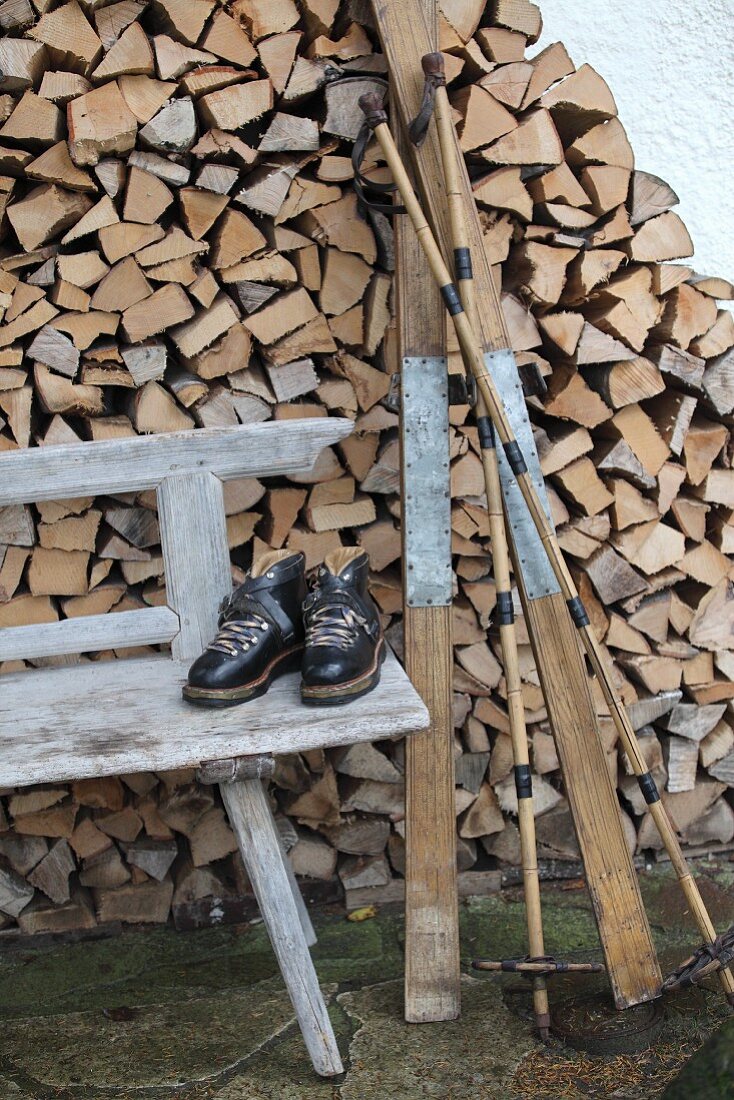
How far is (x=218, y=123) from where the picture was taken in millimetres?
2230

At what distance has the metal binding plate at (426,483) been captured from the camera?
2.16 meters

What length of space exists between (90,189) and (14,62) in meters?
0.28

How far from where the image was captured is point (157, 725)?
187cm

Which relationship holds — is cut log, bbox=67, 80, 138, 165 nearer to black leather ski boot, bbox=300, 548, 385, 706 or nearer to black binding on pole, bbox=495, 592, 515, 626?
black leather ski boot, bbox=300, 548, 385, 706

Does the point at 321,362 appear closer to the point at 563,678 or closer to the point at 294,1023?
the point at 563,678

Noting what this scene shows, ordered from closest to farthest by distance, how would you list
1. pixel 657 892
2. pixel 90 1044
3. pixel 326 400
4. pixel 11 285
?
pixel 90 1044, pixel 11 285, pixel 326 400, pixel 657 892

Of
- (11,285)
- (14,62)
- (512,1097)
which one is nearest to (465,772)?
(512,1097)

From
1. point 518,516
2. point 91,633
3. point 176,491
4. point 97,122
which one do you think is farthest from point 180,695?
point 97,122

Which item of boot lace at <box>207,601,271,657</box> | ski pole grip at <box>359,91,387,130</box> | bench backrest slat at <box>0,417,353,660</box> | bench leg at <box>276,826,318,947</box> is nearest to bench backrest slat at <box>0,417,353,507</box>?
bench backrest slat at <box>0,417,353,660</box>

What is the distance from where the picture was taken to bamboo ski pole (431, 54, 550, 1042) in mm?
2045

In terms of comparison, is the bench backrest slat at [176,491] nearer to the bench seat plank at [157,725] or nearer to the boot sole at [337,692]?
the bench seat plank at [157,725]

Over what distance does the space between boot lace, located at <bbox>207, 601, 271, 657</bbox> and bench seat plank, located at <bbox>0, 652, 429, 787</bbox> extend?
0.11 metres

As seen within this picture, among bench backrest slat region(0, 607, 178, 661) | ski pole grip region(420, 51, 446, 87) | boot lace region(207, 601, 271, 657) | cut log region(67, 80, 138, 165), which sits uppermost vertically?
ski pole grip region(420, 51, 446, 87)

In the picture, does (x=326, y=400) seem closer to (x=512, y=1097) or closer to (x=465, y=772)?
(x=465, y=772)
